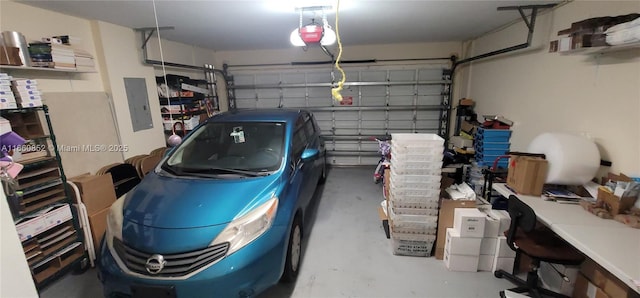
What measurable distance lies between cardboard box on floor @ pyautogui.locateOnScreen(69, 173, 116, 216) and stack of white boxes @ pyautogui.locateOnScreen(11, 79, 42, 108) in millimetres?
788

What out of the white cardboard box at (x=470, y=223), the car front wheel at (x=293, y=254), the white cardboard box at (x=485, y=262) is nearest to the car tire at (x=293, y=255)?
the car front wheel at (x=293, y=254)

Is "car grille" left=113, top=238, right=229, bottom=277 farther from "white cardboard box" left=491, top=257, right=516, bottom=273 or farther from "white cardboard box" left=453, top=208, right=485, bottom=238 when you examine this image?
"white cardboard box" left=491, top=257, right=516, bottom=273

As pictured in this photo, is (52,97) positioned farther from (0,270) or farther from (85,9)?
(0,270)

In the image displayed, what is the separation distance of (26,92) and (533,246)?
12.9ft

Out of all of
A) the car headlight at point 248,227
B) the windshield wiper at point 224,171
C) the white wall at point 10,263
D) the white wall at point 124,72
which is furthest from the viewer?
the white wall at point 124,72

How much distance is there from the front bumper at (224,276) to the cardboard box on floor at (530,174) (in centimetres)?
206

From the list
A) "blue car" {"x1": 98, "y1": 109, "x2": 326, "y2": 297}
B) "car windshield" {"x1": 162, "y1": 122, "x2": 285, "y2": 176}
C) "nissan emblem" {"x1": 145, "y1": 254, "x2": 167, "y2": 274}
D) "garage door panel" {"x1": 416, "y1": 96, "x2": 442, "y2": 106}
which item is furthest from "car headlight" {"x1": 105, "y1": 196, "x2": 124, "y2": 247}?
"garage door panel" {"x1": 416, "y1": 96, "x2": 442, "y2": 106}

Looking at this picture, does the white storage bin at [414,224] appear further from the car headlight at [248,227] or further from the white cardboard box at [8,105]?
the white cardboard box at [8,105]

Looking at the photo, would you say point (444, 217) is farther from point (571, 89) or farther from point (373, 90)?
point (373, 90)

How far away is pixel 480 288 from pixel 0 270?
2.75 m

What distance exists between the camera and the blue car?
60.8 inches

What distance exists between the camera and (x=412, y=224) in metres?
2.45

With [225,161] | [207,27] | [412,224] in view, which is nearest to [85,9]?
[207,27]

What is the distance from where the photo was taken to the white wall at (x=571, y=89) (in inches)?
78.0
